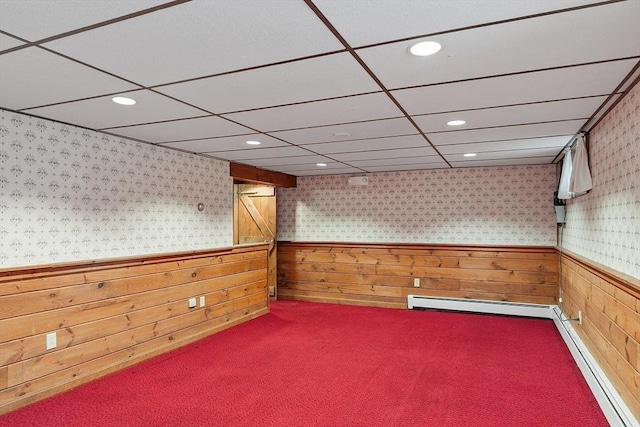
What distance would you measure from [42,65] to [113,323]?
2394 mm

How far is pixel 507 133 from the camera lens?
382cm

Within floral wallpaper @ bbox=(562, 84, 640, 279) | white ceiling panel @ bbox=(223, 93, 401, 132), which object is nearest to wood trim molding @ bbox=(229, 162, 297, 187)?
white ceiling panel @ bbox=(223, 93, 401, 132)

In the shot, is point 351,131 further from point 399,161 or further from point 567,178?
point 567,178

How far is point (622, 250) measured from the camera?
2797 mm

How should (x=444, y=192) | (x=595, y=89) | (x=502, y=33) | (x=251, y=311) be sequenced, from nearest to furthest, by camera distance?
(x=502, y=33)
(x=595, y=89)
(x=251, y=311)
(x=444, y=192)

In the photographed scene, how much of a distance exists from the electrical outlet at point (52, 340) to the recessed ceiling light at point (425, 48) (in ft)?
10.7

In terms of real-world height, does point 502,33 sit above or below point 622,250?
above

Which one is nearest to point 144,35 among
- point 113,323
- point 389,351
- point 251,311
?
point 113,323

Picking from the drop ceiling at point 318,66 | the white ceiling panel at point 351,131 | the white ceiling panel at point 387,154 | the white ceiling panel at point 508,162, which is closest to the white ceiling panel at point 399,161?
the white ceiling panel at point 387,154

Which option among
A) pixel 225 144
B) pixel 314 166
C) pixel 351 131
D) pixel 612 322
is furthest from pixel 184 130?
pixel 612 322

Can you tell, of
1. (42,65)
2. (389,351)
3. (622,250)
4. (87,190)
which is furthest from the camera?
(389,351)

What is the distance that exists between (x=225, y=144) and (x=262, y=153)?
24.7 inches

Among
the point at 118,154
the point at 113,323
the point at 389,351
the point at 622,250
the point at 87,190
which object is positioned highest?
the point at 118,154

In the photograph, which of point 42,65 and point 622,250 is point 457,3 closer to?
point 42,65
